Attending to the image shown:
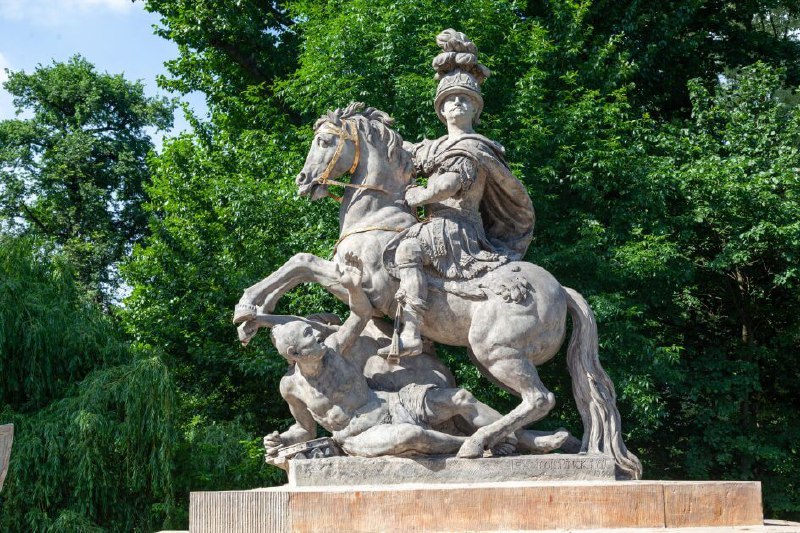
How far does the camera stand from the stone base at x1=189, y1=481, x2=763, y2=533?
5.53 m

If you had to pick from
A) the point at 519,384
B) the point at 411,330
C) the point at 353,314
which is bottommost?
the point at 519,384

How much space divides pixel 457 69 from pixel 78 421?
6.44 metres

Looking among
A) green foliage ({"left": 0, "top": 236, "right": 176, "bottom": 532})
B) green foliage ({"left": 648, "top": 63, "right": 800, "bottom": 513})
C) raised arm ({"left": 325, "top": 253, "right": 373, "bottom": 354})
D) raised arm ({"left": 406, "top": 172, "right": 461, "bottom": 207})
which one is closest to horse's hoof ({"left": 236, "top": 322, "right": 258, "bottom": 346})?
raised arm ({"left": 325, "top": 253, "right": 373, "bottom": 354})

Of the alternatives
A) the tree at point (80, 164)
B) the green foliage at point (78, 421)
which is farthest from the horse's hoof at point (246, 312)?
the tree at point (80, 164)

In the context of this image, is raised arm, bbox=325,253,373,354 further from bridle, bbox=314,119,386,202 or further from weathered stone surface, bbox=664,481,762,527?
weathered stone surface, bbox=664,481,762,527

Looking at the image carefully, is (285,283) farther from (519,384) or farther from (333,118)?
(519,384)

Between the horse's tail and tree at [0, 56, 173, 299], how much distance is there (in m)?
15.9

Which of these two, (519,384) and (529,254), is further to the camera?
(529,254)

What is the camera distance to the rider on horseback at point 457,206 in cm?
Answer: 670

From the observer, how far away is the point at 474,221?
7.10 metres

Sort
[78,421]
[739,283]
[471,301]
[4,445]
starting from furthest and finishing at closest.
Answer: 1. [739,283]
2. [78,421]
3. [471,301]
4. [4,445]

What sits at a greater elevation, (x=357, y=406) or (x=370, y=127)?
(x=370, y=127)

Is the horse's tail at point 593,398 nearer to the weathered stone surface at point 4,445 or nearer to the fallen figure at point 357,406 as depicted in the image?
the fallen figure at point 357,406

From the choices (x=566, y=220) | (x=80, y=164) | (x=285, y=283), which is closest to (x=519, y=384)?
(x=285, y=283)
